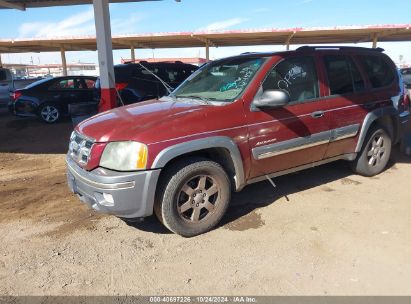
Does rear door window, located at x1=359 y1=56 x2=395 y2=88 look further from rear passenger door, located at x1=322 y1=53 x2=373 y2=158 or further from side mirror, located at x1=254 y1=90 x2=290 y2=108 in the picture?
side mirror, located at x1=254 y1=90 x2=290 y2=108

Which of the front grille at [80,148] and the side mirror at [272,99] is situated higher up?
the side mirror at [272,99]

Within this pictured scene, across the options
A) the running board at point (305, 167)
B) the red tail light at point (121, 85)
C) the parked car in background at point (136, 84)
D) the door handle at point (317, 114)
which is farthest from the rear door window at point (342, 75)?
the red tail light at point (121, 85)

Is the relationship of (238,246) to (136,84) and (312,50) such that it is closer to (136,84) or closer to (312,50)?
(312,50)

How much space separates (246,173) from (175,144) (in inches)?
38.7

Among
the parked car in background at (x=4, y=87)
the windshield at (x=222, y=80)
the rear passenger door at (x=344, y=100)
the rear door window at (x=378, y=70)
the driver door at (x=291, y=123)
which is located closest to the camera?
the driver door at (x=291, y=123)

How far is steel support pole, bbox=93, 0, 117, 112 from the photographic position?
8.42 m

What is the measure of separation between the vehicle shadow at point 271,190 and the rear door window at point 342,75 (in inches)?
52.4

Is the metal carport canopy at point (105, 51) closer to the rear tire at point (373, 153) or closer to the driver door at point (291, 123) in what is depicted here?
the driver door at point (291, 123)

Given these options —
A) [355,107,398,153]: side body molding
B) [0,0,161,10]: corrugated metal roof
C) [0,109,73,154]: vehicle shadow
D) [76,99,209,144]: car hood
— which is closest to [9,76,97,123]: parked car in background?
[0,109,73,154]: vehicle shadow

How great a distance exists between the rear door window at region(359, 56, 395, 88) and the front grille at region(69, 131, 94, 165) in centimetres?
392

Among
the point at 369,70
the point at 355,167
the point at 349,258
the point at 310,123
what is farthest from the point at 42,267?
the point at 369,70

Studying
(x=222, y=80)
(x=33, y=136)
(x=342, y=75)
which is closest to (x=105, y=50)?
(x=33, y=136)

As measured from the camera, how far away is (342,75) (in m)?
5.18

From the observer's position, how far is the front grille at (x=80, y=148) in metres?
3.87
